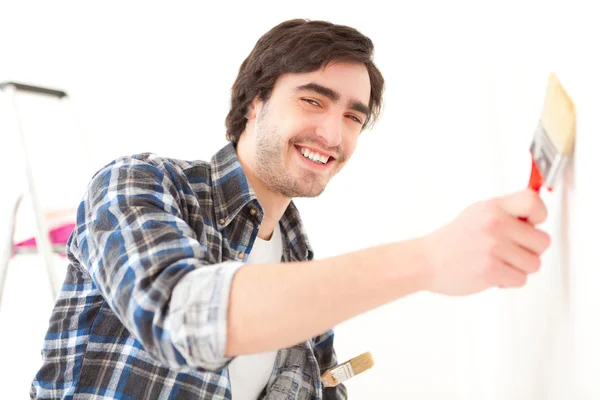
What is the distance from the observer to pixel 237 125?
5.34ft

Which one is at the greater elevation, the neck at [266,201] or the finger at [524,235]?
the neck at [266,201]

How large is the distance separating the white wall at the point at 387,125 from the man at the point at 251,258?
29cm

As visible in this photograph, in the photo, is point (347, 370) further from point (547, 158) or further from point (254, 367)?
point (547, 158)

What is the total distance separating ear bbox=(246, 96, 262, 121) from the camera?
5.03ft

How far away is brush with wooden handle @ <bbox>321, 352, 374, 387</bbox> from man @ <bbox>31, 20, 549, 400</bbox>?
39mm

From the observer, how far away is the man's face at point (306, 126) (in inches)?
55.2

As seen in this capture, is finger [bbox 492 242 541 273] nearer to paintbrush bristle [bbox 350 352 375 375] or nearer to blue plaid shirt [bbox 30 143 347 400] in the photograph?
blue plaid shirt [bbox 30 143 347 400]

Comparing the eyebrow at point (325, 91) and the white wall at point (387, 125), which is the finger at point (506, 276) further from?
the eyebrow at point (325, 91)

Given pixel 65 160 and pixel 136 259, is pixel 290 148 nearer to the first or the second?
pixel 136 259

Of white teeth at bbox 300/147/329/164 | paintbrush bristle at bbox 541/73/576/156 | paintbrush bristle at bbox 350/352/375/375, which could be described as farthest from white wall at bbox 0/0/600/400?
white teeth at bbox 300/147/329/164

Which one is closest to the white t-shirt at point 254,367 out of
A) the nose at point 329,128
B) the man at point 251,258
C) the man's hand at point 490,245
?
the man at point 251,258

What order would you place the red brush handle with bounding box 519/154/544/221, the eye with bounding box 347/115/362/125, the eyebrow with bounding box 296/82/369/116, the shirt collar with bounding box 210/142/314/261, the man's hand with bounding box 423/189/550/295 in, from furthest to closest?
the eye with bounding box 347/115/362/125
the eyebrow with bounding box 296/82/369/116
the shirt collar with bounding box 210/142/314/261
the red brush handle with bounding box 519/154/544/221
the man's hand with bounding box 423/189/550/295

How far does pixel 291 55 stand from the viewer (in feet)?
4.71

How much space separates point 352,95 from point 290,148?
0.19m
